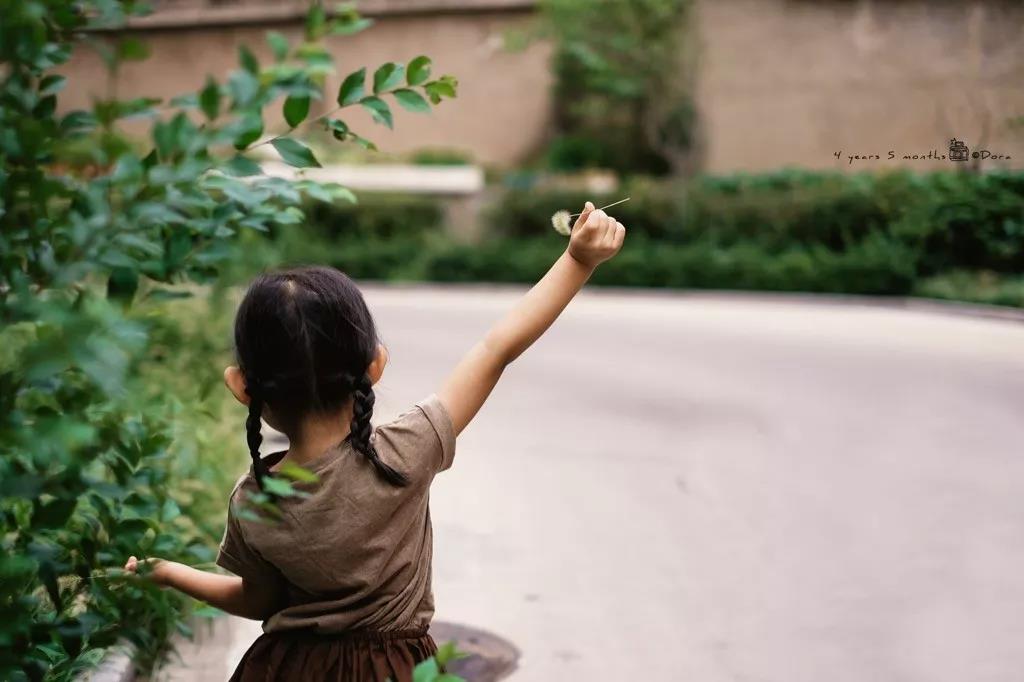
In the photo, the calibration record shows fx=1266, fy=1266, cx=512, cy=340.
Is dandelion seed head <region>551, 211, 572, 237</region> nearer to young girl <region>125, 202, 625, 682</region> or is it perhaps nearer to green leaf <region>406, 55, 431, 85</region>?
young girl <region>125, 202, 625, 682</region>

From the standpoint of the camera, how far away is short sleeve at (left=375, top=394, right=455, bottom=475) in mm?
2086

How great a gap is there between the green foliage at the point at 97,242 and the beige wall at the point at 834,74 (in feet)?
65.2

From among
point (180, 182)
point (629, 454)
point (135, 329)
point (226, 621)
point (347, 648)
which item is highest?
point (180, 182)

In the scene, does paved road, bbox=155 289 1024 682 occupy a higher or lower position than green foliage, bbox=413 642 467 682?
lower

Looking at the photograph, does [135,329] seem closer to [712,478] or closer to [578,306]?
[712,478]

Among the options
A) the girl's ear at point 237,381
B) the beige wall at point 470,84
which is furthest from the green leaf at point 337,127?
the beige wall at point 470,84

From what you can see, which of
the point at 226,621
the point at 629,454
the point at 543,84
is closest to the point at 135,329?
the point at 226,621

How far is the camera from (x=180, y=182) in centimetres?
178

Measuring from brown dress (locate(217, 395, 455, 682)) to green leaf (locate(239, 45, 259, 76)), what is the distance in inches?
25.8

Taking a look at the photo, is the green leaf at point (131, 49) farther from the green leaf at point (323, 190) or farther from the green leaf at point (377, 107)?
the green leaf at point (323, 190)

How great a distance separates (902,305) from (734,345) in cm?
523

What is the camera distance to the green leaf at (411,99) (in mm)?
2174

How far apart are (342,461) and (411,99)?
63 centimetres

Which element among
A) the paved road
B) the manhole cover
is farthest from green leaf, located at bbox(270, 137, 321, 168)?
the paved road
